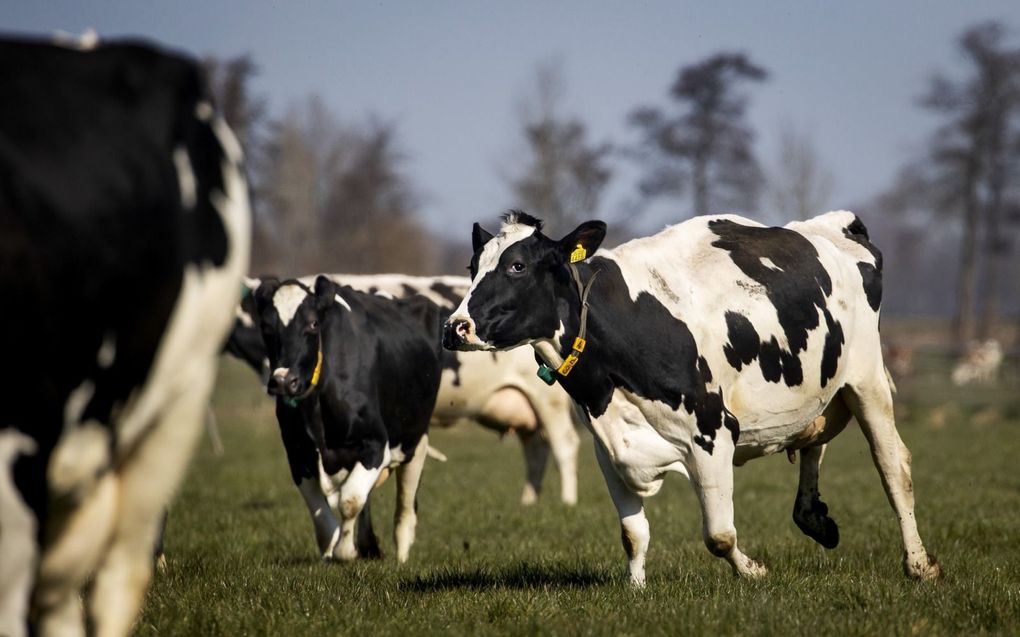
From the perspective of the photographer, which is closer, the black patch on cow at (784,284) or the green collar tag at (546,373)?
the green collar tag at (546,373)

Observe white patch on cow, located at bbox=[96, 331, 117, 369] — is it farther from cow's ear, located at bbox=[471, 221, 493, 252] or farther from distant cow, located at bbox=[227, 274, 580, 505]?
distant cow, located at bbox=[227, 274, 580, 505]

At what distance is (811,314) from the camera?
7336 mm

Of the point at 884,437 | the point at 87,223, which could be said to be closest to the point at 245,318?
the point at 884,437

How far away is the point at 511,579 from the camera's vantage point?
24.0ft

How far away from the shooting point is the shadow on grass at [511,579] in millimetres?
6926

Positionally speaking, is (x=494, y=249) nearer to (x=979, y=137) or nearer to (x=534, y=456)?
(x=534, y=456)

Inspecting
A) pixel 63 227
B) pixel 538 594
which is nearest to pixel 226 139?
pixel 63 227

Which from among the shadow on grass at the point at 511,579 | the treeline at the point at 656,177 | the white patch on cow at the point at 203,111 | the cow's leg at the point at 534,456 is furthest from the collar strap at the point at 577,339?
the treeline at the point at 656,177

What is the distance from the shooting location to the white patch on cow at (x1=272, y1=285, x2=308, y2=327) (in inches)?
353

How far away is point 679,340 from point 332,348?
3.29m

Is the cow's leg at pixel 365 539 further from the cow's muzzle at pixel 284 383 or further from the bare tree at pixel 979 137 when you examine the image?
the bare tree at pixel 979 137

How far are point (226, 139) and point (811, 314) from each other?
14.9 ft

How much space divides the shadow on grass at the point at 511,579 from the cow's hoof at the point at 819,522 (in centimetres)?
142

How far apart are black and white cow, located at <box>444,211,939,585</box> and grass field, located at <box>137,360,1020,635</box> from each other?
64 centimetres
